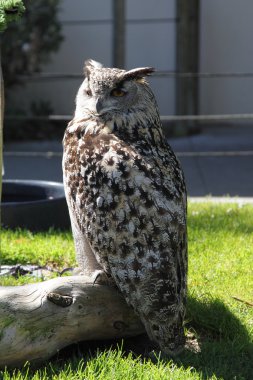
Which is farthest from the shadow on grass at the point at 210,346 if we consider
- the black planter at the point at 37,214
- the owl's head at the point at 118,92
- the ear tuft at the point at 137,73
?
the black planter at the point at 37,214

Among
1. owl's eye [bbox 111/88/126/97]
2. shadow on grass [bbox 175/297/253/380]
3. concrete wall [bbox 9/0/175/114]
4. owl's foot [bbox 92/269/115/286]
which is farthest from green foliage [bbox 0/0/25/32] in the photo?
concrete wall [bbox 9/0/175/114]

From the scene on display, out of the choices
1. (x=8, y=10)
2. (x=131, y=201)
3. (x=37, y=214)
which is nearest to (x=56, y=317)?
(x=131, y=201)

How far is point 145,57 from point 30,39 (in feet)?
5.74

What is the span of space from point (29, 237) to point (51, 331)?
2064 millimetres

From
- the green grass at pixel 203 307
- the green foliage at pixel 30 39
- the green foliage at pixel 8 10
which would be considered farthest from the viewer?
the green foliage at pixel 30 39

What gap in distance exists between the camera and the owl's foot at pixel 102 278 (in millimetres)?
3758

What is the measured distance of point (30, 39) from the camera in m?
10.7

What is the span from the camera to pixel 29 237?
5547mm

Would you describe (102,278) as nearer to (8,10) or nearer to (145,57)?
(8,10)

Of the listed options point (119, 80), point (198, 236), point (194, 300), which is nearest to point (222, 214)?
point (198, 236)

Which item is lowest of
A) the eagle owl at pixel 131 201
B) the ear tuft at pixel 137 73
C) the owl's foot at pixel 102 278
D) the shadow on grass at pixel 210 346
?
the shadow on grass at pixel 210 346

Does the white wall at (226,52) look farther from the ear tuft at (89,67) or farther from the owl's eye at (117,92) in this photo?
the owl's eye at (117,92)

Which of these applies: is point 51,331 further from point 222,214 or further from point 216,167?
point 216,167

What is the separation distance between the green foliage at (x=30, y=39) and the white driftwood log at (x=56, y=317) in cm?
728
